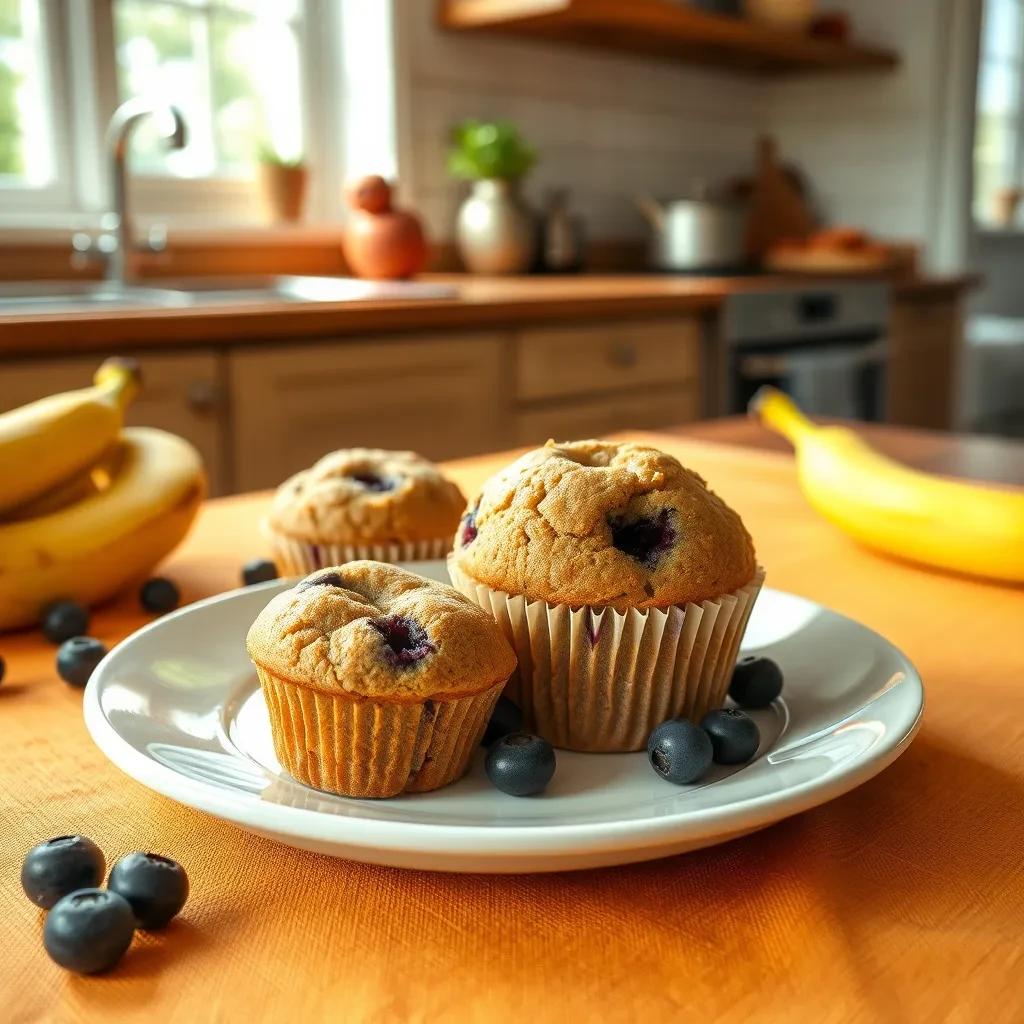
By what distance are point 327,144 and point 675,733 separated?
315cm

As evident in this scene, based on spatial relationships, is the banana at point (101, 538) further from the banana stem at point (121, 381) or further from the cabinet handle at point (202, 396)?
the cabinet handle at point (202, 396)

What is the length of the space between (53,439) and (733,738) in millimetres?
623

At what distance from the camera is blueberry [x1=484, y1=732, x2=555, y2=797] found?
1.89 ft

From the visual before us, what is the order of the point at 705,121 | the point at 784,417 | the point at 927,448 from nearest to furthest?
1. the point at 784,417
2. the point at 927,448
3. the point at 705,121

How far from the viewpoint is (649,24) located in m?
3.52

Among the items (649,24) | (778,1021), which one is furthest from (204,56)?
(778,1021)

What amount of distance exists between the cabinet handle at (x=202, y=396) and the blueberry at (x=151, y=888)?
1.76 metres

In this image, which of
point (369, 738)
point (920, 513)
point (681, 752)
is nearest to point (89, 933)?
point (369, 738)

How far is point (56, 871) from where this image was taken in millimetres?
497

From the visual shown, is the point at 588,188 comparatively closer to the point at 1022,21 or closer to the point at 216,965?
the point at 1022,21

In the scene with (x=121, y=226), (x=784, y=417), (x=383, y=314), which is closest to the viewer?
(x=784, y=417)

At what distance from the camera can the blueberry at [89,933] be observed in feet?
1.50

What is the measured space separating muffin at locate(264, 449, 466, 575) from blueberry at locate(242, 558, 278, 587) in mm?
15

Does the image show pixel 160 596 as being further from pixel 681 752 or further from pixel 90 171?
pixel 90 171
